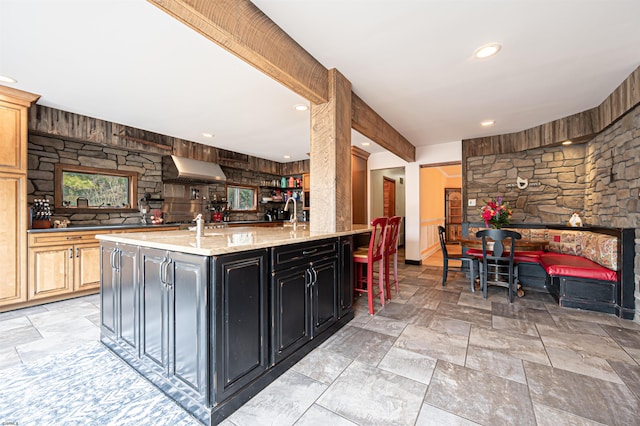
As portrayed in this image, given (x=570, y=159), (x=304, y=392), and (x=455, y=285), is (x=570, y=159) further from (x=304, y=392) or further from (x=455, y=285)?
(x=304, y=392)

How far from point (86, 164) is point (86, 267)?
1622 millimetres

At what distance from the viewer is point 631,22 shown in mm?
1967

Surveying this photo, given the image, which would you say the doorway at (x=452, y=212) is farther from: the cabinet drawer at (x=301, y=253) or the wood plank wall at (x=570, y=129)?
the cabinet drawer at (x=301, y=253)

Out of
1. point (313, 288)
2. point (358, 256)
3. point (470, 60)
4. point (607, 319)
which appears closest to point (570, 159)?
point (607, 319)

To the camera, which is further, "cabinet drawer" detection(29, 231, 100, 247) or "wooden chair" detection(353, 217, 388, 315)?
"cabinet drawer" detection(29, 231, 100, 247)

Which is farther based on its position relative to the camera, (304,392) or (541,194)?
(541,194)

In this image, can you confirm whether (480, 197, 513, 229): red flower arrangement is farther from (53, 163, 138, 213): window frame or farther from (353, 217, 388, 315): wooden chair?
(53, 163, 138, 213): window frame

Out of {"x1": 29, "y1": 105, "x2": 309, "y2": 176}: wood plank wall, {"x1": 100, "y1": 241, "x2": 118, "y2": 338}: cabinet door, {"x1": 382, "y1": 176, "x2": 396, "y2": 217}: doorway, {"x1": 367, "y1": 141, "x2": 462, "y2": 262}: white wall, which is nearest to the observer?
{"x1": 100, "y1": 241, "x2": 118, "y2": 338}: cabinet door

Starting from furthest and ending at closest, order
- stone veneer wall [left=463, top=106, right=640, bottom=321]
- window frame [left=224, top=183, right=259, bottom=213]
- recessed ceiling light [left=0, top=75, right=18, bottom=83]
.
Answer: window frame [left=224, top=183, right=259, bottom=213] < stone veneer wall [left=463, top=106, right=640, bottom=321] < recessed ceiling light [left=0, top=75, right=18, bottom=83]

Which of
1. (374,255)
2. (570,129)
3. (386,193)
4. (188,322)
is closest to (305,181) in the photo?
(386,193)

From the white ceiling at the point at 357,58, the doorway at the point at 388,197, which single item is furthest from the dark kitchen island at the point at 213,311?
the doorway at the point at 388,197

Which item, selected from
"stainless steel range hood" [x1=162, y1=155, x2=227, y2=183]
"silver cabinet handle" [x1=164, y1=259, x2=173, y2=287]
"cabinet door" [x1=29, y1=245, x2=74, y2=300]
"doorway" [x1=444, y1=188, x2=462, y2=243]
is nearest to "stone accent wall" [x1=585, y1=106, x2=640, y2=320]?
"silver cabinet handle" [x1=164, y1=259, x2=173, y2=287]

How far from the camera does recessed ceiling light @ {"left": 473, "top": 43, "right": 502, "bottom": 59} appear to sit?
224 cm

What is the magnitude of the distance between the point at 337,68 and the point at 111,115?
3.37m
